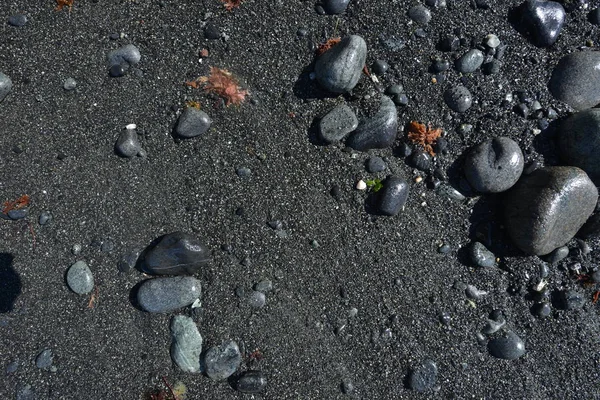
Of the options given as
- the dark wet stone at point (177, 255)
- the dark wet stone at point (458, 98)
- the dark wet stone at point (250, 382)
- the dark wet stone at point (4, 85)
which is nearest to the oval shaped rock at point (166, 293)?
the dark wet stone at point (177, 255)

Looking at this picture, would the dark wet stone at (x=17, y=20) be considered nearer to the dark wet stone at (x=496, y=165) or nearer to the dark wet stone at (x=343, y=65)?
the dark wet stone at (x=343, y=65)

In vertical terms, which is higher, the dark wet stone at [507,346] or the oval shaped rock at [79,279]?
the dark wet stone at [507,346]

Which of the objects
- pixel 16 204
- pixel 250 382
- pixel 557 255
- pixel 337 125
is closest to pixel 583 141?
pixel 557 255

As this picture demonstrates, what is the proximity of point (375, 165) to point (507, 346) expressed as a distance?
4.45ft

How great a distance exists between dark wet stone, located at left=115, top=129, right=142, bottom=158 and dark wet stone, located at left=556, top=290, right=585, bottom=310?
9.00ft

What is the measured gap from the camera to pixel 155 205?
3.13 metres

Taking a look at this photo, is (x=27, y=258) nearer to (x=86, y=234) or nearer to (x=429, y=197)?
(x=86, y=234)

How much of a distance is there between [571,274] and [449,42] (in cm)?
163

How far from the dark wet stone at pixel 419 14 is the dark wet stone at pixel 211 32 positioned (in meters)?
1.20

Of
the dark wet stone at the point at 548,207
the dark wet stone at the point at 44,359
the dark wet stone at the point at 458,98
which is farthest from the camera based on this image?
the dark wet stone at the point at 458,98

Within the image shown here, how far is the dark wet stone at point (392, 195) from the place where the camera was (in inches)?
121

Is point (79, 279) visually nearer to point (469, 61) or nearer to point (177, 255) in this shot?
point (177, 255)

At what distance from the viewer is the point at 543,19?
319 cm

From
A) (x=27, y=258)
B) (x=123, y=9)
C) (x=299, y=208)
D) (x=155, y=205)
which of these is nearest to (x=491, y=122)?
(x=299, y=208)
